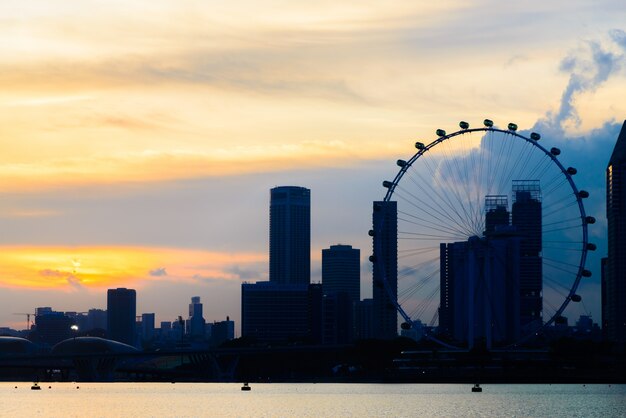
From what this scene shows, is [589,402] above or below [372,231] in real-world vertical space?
below

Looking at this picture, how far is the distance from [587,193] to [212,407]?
56.5m

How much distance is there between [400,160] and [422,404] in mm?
32776

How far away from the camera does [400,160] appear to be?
182 meters

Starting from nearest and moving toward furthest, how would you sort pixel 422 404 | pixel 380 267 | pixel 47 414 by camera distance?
1. pixel 47 414
2. pixel 422 404
3. pixel 380 267

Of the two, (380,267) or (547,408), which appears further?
(380,267)

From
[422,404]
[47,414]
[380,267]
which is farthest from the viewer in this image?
[380,267]

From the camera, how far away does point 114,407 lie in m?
173

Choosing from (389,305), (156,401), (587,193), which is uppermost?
(587,193)

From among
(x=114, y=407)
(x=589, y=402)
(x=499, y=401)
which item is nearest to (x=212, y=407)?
(x=114, y=407)

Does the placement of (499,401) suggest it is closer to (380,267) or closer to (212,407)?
(380,267)

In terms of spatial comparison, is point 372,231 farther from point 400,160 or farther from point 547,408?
point 547,408

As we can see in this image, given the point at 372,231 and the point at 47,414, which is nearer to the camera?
the point at 47,414

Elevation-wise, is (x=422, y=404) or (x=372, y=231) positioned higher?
(x=372, y=231)

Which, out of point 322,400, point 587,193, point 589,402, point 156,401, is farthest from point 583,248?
point 156,401
